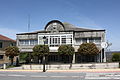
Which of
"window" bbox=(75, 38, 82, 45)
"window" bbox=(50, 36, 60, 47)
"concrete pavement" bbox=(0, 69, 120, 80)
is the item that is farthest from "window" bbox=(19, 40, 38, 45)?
"concrete pavement" bbox=(0, 69, 120, 80)

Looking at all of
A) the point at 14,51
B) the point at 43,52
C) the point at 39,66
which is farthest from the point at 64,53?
the point at 14,51

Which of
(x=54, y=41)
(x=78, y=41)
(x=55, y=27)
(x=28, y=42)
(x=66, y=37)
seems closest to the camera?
(x=66, y=37)

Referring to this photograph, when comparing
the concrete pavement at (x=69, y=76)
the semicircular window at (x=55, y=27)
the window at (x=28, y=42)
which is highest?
the semicircular window at (x=55, y=27)

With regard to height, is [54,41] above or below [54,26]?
below

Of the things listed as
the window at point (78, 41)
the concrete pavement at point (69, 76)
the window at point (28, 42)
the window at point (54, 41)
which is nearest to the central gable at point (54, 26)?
the window at point (54, 41)

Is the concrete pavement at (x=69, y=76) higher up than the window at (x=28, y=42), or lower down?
lower down

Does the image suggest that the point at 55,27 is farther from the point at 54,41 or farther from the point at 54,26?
the point at 54,41

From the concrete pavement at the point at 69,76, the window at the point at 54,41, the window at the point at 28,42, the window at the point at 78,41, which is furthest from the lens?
the window at the point at 28,42

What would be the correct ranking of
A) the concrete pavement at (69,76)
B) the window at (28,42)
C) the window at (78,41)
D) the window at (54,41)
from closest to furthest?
the concrete pavement at (69,76)
the window at (54,41)
the window at (78,41)
the window at (28,42)

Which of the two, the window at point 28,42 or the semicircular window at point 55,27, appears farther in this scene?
the window at point 28,42

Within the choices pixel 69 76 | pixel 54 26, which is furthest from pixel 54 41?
pixel 69 76

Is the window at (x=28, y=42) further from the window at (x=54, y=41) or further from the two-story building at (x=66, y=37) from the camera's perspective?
the window at (x=54, y=41)

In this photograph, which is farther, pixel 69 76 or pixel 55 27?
pixel 55 27

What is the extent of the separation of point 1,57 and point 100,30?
24253 mm
